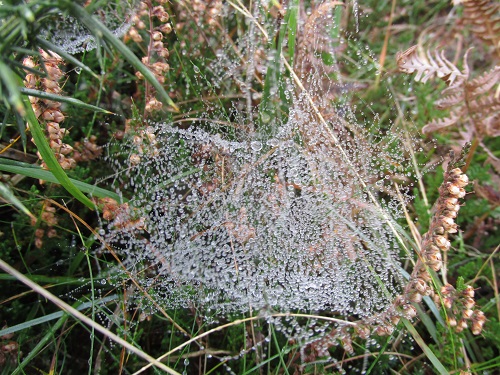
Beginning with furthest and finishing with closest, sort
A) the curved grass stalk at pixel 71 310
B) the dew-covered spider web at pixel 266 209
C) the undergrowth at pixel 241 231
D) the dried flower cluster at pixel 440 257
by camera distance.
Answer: the dew-covered spider web at pixel 266 209, the undergrowth at pixel 241 231, the dried flower cluster at pixel 440 257, the curved grass stalk at pixel 71 310

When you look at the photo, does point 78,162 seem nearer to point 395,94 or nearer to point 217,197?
point 217,197

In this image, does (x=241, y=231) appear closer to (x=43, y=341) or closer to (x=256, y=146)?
(x=256, y=146)

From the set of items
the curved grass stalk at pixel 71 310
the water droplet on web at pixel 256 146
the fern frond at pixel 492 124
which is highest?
the fern frond at pixel 492 124

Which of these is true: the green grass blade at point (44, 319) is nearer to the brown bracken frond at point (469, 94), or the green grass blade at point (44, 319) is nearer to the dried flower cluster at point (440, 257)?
the dried flower cluster at point (440, 257)

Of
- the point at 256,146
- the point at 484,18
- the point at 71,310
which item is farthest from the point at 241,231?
the point at 484,18

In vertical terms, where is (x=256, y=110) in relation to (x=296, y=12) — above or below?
below

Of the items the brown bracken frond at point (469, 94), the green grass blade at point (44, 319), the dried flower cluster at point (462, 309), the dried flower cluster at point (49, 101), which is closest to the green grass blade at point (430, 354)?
the dried flower cluster at point (462, 309)

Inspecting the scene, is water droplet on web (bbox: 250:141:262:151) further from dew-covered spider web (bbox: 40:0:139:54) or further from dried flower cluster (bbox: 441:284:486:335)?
dried flower cluster (bbox: 441:284:486:335)

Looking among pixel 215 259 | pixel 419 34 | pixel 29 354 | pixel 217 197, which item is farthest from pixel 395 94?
pixel 29 354
